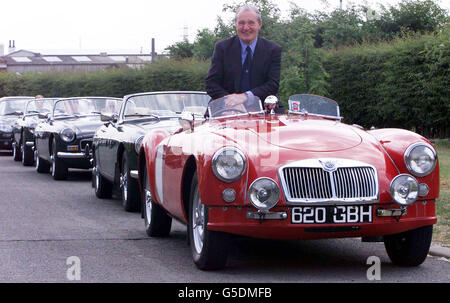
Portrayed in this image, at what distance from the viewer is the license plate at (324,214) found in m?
5.62

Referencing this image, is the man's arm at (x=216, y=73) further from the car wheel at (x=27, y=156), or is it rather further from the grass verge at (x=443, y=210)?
the car wheel at (x=27, y=156)

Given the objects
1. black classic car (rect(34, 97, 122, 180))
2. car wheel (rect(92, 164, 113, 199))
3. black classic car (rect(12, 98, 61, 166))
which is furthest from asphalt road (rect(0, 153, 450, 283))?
black classic car (rect(12, 98, 61, 166))

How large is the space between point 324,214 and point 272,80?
2.66 meters

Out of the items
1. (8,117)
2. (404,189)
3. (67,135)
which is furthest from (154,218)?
(8,117)

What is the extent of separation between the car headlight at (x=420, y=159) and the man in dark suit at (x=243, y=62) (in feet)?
7.22

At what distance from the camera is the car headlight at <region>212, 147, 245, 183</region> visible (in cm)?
571

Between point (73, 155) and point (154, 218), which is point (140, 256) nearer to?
point (154, 218)

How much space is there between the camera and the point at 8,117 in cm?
2302

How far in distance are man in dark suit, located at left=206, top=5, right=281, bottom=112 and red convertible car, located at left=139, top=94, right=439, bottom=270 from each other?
1.59 m

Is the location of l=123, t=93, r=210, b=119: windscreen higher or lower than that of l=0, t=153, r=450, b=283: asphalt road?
higher

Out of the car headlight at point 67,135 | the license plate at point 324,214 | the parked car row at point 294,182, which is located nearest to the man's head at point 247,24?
the parked car row at point 294,182

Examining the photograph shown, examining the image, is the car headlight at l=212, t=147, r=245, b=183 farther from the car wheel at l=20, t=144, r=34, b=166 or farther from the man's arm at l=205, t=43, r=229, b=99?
the car wheel at l=20, t=144, r=34, b=166
